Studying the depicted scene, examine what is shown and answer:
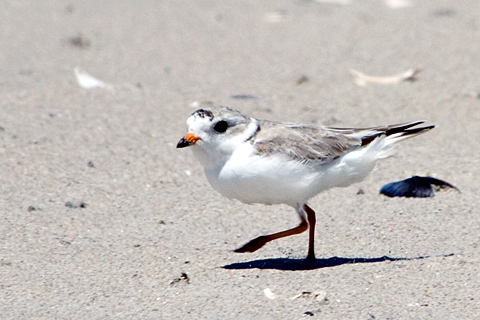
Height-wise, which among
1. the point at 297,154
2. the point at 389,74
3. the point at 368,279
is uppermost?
the point at 297,154

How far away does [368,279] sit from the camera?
4555 mm

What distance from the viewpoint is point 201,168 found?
6988 mm

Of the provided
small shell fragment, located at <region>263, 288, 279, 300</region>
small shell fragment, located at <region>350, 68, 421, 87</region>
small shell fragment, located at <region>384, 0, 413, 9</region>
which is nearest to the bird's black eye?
small shell fragment, located at <region>263, 288, 279, 300</region>

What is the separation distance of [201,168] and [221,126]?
2.22 meters

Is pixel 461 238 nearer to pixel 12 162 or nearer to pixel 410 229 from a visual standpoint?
pixel 410 229

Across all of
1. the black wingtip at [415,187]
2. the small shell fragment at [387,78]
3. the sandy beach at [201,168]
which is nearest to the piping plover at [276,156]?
the sandy beach at [201,168]

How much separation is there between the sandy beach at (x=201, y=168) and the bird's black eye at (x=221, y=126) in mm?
895

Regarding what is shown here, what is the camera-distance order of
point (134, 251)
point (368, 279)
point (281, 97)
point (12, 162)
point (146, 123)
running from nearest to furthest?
point (368, 279)
point (134, 251)
point (12, 162)
point (146, 123)
point (281, 97)

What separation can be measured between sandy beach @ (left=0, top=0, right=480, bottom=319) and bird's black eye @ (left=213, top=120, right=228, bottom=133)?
2.94ft

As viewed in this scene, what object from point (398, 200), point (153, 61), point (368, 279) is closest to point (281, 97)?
point (153, 61)

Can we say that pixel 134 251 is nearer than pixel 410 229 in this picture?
Yes

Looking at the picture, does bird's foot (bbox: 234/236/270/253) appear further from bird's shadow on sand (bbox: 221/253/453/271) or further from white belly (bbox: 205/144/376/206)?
white belly (bbox: 205/144/376/206)

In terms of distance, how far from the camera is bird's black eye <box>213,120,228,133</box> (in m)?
4.77

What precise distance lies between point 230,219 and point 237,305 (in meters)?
1.75
